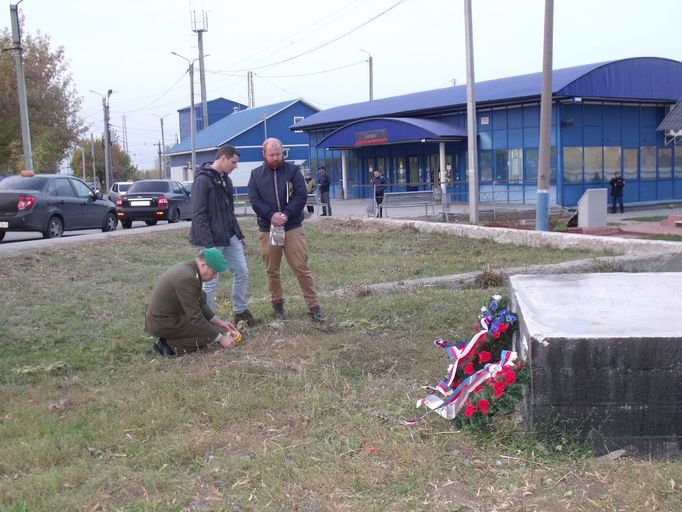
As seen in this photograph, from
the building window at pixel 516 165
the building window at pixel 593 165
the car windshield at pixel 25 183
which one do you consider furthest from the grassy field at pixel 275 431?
the building window at pixel 593 165

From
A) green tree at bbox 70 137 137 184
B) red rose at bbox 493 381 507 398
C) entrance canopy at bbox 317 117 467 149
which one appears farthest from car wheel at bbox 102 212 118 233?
green tree at bbox 70 137 137 184

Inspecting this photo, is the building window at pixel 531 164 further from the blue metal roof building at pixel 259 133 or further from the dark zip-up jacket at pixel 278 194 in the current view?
the blue metal roof building at pixel 259 133

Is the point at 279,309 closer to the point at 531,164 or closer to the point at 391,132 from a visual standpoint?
the point at 531,164

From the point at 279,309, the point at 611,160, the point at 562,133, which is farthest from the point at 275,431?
the point at 611,160

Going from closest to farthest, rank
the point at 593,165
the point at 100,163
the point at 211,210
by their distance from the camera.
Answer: the point at 211,210 → the point at 593,165 → the point at 100,163

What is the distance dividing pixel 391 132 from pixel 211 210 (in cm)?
2709

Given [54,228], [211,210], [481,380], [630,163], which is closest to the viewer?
[481,380]

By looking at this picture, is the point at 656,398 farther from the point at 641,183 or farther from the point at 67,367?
the point at 641,183

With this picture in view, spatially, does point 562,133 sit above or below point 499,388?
above

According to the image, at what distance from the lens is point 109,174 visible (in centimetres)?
5356

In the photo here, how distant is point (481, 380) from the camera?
4691 mm

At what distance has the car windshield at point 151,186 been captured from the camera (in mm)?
23953

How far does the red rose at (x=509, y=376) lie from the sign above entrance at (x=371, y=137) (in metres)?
29.8

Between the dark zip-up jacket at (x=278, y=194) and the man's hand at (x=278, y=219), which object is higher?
the dark zip-up jacket at (x=278, y=194)
